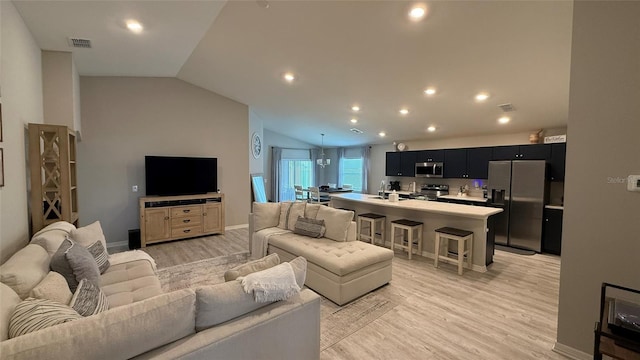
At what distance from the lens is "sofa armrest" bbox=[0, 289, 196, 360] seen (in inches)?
39.9

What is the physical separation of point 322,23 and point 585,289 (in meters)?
3.47

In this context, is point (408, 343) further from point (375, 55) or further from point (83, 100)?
point (83, 100)

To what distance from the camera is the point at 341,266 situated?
285 centimetres

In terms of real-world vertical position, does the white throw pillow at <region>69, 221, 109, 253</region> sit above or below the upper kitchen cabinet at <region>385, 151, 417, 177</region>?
below

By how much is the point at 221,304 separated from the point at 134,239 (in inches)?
173

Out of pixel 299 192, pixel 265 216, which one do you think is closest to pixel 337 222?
pixel 265 216

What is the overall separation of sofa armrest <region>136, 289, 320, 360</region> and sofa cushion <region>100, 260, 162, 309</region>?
110 centimetres

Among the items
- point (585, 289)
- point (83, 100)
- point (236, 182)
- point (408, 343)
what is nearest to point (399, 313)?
point (408, 343)

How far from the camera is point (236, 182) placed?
6.34 m

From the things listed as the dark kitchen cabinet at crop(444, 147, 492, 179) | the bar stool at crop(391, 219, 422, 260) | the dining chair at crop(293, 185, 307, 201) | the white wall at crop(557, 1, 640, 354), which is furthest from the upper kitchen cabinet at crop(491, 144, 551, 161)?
the dining chair at crop(293, 185, 307, 201)

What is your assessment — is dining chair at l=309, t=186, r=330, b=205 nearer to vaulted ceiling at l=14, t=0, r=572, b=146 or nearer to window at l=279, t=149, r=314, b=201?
window at l=279, t=149, r=314, b=201

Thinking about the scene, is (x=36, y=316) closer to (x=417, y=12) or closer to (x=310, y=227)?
(x=310, y=227)

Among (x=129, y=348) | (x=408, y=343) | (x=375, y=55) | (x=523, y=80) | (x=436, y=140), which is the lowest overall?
(x=408, y=343)

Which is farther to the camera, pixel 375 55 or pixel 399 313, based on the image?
pixel 375 55
